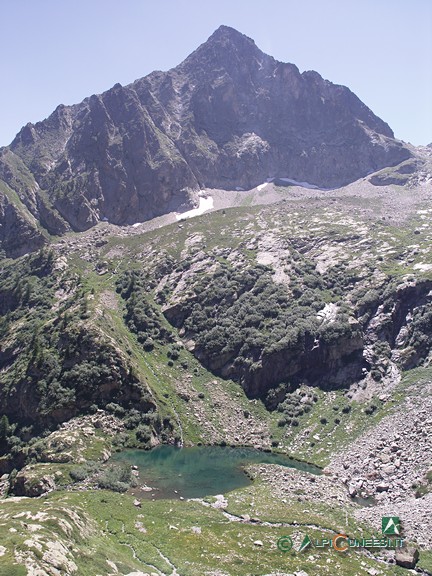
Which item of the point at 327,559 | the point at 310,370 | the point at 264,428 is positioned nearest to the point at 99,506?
the point at 327,559

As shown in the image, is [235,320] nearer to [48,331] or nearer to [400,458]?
[48,331]

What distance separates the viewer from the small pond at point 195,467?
66875 millimetres

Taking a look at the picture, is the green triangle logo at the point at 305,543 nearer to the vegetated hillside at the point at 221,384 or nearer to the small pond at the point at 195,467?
the vegetated hillside at the point at 221,384

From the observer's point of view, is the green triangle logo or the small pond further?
the small pond

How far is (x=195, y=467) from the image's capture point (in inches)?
3100

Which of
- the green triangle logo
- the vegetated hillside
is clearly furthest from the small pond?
the green triangle logo

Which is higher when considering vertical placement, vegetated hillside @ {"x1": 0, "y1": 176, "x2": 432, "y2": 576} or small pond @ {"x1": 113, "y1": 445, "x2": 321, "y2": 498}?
vegetated hillside @ {"x1": 0, "y1": 176, "x2": 432, "y2": 576}

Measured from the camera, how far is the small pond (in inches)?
2633

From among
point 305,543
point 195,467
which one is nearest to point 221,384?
point 195,467

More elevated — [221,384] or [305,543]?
[221,384]

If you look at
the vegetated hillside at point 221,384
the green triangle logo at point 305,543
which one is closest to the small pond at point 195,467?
the vegetated hillside at point 221,384

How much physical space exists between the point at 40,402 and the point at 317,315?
69.6 meters

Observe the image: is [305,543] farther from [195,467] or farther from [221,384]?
[221,384]

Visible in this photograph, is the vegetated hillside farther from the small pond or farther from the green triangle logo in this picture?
the small pond
